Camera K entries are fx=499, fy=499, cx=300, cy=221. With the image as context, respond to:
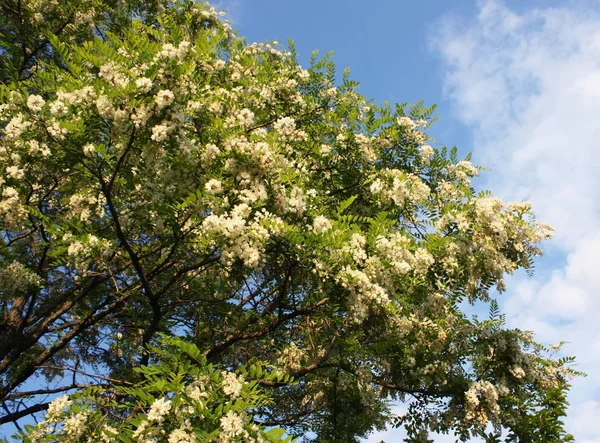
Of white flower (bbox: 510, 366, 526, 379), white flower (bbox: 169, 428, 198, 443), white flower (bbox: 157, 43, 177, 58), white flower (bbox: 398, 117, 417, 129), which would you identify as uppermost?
white flower (bbox: 398, 117, 417, 129)

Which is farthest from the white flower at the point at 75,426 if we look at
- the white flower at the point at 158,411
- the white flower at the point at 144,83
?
the white flower at the point at 144,83

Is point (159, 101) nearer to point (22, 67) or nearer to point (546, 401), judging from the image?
point (22, 67)

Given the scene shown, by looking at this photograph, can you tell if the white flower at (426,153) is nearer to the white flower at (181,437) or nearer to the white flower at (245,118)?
the white flower at (245,118)

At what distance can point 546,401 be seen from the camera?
730 cm

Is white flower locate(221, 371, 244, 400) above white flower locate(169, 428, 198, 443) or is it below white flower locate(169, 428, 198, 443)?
above

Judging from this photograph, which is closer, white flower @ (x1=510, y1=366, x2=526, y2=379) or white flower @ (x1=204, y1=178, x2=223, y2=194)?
white flower @ (x1=204, y1=178, x2=223, y2=194)

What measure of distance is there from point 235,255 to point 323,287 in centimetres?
119

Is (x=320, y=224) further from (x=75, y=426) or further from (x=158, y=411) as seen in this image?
(x=75, y=426)

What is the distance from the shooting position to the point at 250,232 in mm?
5199

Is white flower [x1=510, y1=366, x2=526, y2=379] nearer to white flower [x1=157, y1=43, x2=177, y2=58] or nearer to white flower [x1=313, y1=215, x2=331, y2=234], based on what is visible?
white flower [x1=313, y1=215, x2=331, y2=234]

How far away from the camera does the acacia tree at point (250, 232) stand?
5.39 m

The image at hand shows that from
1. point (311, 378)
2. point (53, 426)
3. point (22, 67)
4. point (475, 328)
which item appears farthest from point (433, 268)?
point (22, 67)

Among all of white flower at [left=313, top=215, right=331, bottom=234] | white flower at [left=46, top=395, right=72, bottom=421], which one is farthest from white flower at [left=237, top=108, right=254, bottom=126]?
white flower at [left=46, top=395, right=72, bottom=421]

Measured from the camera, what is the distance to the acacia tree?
539 cm
